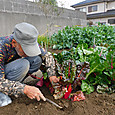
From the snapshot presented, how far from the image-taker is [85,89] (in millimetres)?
1984

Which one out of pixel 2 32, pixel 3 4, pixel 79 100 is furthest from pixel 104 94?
pixel 3 4

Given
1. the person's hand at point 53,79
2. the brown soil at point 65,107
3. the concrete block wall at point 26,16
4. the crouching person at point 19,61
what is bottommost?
the brown soil at point 65,107

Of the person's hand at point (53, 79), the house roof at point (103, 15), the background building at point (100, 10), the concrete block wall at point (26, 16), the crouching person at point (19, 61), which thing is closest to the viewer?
the crouching person at point (19, 61)

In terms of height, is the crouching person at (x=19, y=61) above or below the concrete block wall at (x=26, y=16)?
below

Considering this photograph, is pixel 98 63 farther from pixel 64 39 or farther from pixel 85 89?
pixel 64 39

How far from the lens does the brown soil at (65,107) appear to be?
1.63 m

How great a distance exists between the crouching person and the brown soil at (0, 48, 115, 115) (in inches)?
4.2

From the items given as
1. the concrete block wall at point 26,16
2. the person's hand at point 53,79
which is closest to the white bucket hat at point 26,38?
the person's hand at point 53,79

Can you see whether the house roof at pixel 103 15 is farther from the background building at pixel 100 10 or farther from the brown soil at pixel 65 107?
the brown soil at pixel 65 107

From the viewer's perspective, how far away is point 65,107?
1.75m

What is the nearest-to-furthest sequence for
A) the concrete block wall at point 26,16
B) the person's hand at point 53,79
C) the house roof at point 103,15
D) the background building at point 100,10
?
the person's hand at point 53,79 → the concrete block wall at point 26,16 → the house roof at point 103,15 → the background building at point 100,10

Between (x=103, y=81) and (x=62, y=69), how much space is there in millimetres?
585

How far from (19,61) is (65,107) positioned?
74cm

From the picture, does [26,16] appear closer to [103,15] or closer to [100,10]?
[103,15]
